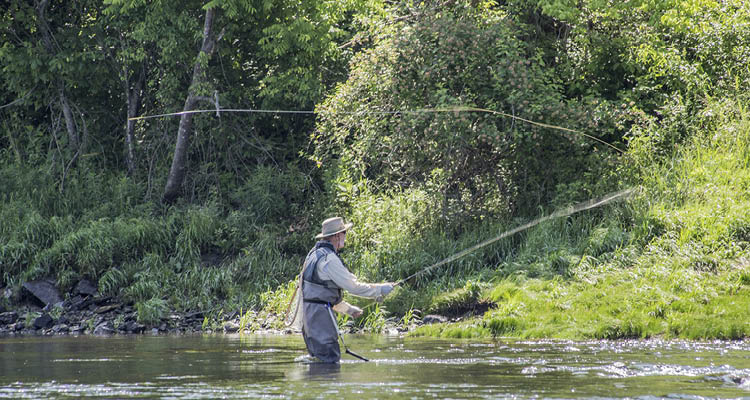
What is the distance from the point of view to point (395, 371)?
832cm

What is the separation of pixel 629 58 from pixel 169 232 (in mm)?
8347

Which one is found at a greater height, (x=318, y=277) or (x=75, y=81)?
(x=75, y=81)

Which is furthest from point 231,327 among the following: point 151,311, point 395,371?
point 395,371

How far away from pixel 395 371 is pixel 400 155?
7241mm

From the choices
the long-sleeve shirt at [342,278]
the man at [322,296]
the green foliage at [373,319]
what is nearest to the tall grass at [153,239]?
the green foliage at [373,319]

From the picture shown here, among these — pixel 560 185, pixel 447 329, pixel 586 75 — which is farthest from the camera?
pixel 586 75

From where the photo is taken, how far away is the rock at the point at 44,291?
49.9ft

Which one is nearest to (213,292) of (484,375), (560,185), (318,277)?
(560,185)

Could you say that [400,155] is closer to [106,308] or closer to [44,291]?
[106,308]

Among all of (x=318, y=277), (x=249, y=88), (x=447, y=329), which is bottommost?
(x=447, y=329)

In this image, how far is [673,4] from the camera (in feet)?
51.4

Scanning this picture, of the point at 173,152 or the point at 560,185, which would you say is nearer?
the point at 560,185

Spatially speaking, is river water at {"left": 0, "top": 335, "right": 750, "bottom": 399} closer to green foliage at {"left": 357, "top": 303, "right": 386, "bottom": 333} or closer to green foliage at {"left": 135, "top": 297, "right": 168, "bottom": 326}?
green foliage at {"left": 357, "top": 303, "right": 386, "bottom": 333}

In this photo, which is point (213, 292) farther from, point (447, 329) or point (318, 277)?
point (318, 277)
